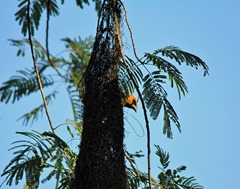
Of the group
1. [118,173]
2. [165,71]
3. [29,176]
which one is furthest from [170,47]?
[29,176]

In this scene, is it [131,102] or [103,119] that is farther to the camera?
[131,102]

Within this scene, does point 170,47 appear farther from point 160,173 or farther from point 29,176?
point 29,176

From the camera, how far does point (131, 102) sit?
10.2 ft

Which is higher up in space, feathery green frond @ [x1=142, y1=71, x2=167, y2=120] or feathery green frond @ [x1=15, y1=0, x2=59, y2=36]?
feathery green frond @ [x1=15, y1=0, x2=59, y2=36]

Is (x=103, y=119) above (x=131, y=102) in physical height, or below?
below

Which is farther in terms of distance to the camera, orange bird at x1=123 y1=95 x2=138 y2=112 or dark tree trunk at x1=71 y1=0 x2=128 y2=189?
orange bird at x1=123 y1=95 x2=138 y2=112

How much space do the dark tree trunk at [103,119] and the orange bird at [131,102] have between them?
0.20m

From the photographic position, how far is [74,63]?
418cm

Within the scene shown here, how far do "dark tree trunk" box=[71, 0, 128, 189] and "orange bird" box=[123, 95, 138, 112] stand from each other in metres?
0.20

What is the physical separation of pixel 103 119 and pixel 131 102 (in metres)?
0.36

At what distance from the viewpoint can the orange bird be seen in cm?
303

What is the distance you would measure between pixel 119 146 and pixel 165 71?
415mm

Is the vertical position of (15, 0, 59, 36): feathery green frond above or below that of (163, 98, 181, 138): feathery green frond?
above

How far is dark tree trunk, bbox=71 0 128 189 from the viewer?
268cm
